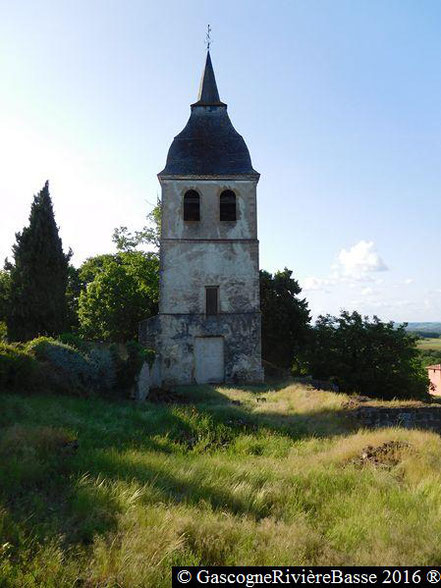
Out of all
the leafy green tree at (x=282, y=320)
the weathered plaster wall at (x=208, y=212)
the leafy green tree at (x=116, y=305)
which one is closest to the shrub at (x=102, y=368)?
the weathered plaster wall at (x=208, y=212)

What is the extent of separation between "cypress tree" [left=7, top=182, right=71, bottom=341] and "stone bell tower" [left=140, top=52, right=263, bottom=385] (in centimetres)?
451

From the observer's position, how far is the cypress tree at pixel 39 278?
21.0 m

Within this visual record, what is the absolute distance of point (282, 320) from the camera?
86.9 ft

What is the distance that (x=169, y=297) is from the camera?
2083 centimetres

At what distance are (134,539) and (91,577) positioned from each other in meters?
0.56

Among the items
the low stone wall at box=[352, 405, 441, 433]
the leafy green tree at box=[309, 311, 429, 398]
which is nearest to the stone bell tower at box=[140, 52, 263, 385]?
the leafy green tree at box=[309, 311, 429, 398]

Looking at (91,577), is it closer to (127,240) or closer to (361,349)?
(361,349)

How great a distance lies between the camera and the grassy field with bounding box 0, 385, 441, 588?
4.11m

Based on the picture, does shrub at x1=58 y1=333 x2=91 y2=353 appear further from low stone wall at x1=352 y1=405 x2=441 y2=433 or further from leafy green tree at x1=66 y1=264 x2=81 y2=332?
leafy green tree at x1=66 y1=264 x2=81 y2=332

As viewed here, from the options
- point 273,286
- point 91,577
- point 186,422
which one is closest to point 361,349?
point 273,286

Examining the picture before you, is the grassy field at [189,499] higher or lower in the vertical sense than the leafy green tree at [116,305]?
lower

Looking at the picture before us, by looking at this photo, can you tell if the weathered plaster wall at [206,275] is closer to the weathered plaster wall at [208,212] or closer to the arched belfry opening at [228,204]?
the weathered plaster wall at [208,212]

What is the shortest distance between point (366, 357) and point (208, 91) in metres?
15.6

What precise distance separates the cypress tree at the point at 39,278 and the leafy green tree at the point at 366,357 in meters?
13.0
